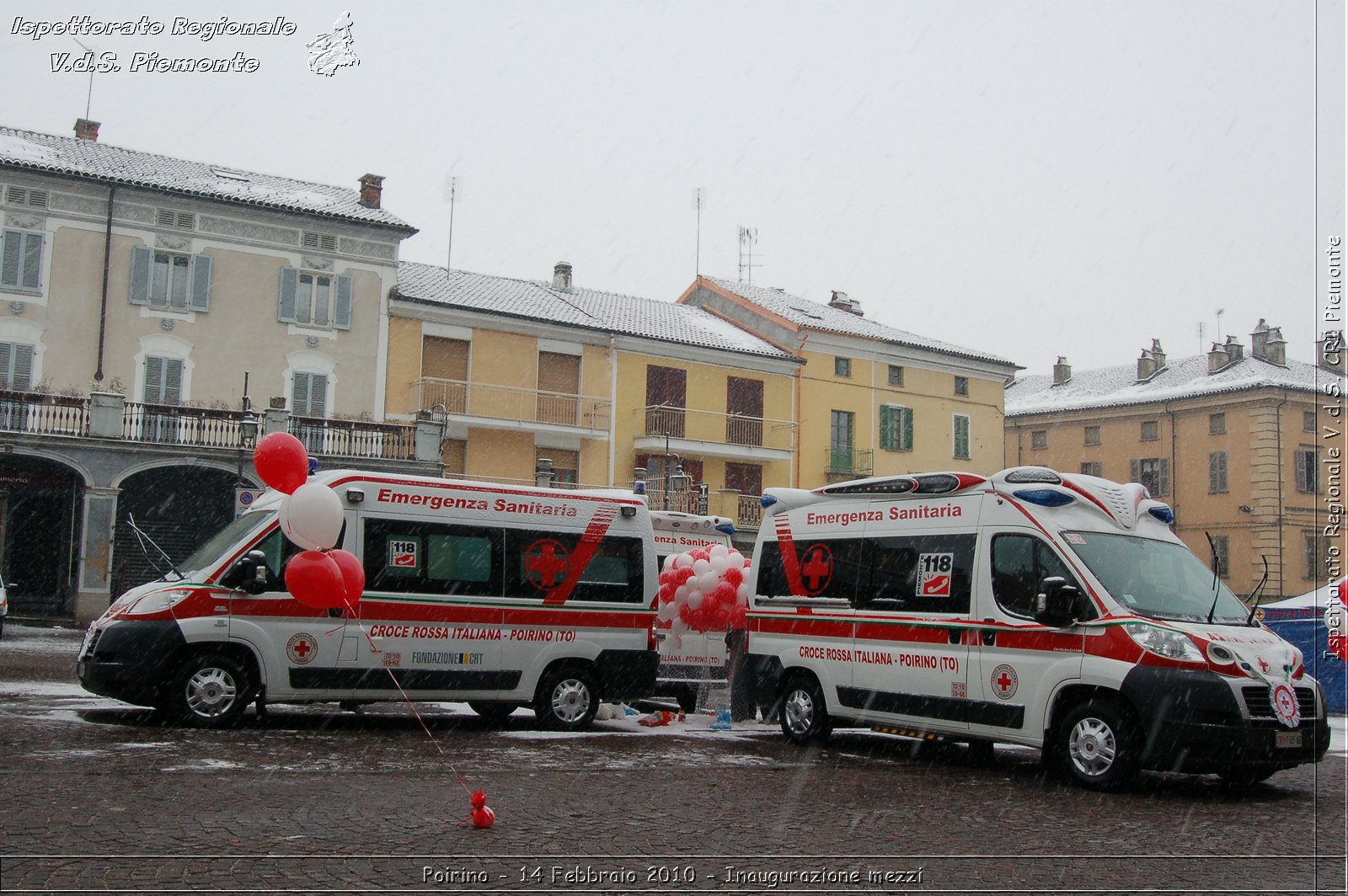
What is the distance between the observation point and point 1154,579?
10125mm

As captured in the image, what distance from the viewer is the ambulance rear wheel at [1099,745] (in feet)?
30.5

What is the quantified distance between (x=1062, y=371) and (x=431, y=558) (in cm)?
5034

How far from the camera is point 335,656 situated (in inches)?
447

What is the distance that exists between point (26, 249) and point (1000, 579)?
80.2ft

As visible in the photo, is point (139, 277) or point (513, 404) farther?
point (513, 404)

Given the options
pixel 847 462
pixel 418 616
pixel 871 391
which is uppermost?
pixel 871 391

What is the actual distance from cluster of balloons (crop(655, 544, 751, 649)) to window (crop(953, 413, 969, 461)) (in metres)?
27.9

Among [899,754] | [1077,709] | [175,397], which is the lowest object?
[899,754]

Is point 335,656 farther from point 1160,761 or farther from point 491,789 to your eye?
point 1160,761

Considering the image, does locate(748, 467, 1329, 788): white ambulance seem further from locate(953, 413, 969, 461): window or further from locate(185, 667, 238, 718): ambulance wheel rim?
locate(953, 413, 969, 461): window

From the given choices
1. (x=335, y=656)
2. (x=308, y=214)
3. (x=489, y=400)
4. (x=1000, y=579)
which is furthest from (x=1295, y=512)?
(x=335, y=656)

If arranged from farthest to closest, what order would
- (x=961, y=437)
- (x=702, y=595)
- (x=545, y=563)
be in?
(x=961, y=437) → (x=702, y=595) → (x=545, y=563)

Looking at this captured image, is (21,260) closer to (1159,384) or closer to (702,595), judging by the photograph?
(702,595)

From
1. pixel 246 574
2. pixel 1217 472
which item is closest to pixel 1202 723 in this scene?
pixel 246 574
